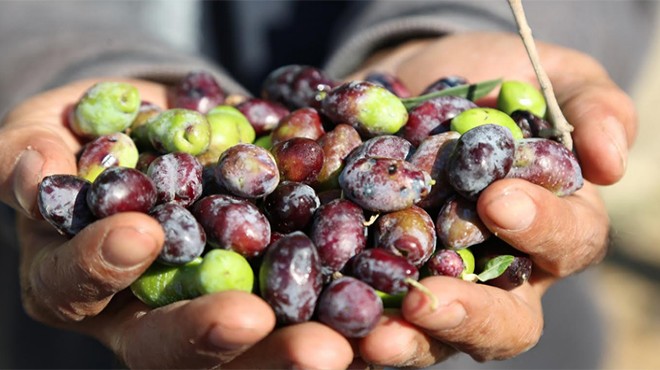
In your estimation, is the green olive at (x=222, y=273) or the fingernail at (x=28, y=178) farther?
the fingernail at (x=28, y=178)

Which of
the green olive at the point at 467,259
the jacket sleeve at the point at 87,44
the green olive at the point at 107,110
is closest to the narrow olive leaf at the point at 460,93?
the green olive at the point at 467,259

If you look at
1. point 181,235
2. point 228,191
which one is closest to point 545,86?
point 228,191

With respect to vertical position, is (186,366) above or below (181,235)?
below

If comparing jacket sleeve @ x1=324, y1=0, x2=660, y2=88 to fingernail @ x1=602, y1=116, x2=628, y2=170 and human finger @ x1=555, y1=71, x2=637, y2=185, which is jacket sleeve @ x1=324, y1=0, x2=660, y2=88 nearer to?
human finger @ x1=555, y1=71, x2=637, y2=185

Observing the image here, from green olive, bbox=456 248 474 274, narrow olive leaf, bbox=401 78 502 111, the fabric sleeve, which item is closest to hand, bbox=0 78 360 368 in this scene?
green olive, bbox=456 248 474 274

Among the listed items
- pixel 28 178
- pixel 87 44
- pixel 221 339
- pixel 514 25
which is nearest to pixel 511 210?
pixel 221 339

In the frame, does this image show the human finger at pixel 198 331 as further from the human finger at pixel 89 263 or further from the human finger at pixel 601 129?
the human finger at pixel 601 129

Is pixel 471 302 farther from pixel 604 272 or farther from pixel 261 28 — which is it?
pixel 604 272
